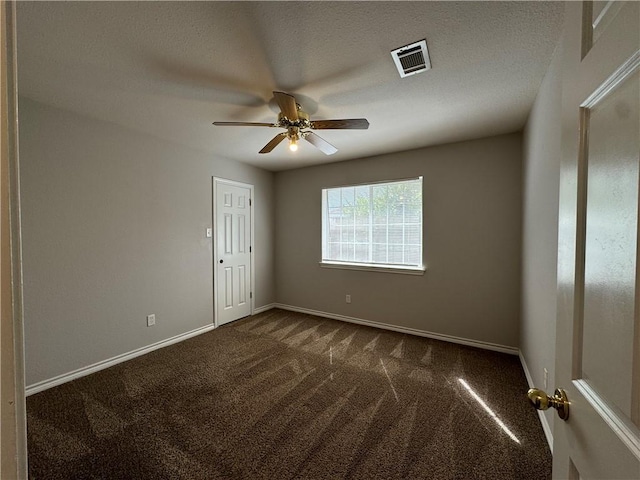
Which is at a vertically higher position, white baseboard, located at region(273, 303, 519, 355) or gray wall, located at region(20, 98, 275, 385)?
gray wall, located at region(20, 98, 275, 385)

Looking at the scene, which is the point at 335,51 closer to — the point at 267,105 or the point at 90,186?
the point at 267,105

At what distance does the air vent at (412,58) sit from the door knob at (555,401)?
174 centimetres

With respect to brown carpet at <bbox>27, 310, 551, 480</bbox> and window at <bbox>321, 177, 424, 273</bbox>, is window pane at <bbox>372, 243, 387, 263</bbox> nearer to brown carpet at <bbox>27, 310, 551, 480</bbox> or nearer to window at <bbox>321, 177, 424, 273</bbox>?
window at <bbox>321, 177, 424, 273</bbox>

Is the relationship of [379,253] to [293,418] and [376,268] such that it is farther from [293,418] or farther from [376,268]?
[293,418]

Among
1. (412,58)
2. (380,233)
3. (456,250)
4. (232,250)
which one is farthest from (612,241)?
(232,250)

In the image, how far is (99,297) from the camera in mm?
2666

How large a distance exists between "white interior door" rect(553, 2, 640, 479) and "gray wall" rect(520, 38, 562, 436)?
1.20 meters

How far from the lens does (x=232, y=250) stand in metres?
4.07

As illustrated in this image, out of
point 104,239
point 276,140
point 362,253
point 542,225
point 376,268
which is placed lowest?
point 376,268

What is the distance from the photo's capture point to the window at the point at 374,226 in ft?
11.8

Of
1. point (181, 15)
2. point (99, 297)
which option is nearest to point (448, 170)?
point (181, 15)

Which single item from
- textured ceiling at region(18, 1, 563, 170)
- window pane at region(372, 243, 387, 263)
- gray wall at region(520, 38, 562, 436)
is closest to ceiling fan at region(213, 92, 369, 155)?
textured ceiling at region(18, 1, 563, 170)

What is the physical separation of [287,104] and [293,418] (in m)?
2.22

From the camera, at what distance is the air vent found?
159 cm
